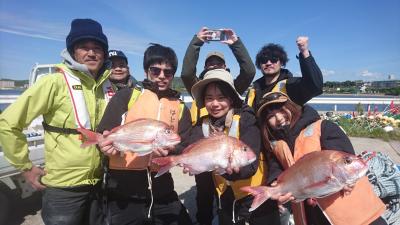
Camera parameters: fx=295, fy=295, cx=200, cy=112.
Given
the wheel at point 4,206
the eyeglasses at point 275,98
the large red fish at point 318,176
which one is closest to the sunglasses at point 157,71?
the eyeglasses at point 275,98

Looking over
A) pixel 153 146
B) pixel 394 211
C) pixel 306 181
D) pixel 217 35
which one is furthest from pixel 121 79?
pixel 394 211

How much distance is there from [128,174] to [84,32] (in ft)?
Result: 5.24

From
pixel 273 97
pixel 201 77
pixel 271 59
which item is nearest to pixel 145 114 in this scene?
pixel 273 97

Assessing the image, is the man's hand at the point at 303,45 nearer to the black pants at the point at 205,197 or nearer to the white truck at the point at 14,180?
the black pants at the point at 205,197

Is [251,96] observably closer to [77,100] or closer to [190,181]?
[77,100]

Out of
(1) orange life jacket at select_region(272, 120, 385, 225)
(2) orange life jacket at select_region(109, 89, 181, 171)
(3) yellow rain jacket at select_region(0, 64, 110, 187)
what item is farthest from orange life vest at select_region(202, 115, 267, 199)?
(3) yellow rain jacket at select_region(0, 64, 110, 187)

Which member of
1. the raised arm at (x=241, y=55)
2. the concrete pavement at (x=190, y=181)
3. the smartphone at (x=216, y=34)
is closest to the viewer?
the smartphone at (x=216, y=34)

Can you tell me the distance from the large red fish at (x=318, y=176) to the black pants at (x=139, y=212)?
4.16 feet

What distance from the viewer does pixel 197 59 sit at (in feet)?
14.2

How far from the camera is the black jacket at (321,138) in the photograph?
290 cm

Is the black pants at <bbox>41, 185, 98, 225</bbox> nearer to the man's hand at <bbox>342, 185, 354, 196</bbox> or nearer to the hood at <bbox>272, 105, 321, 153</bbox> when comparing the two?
the hood at <bbox>272, 105, 321, 153</bbox>

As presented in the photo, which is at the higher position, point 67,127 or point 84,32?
point 84,32

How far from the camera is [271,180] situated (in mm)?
3055

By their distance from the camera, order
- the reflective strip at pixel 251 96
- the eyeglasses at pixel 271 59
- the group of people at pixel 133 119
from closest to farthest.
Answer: the group of people at pixel 133 119, the reflective strip at pixel 251 96, the eyeglasses at pixel 271 59
